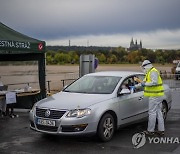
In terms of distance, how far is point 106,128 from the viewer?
6.95 m

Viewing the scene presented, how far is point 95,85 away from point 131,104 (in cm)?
96

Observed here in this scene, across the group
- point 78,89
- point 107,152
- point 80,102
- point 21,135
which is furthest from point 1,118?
point 107,152

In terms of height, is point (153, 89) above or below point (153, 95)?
above

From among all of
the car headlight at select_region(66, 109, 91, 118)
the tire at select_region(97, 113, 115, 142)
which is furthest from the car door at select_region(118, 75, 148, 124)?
the car headlight at select_region(66, 109, 91, 118)

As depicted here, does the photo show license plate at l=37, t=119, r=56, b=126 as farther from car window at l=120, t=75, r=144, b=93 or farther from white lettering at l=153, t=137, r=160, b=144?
white lettering at l=153, t=137, r=160, b=144

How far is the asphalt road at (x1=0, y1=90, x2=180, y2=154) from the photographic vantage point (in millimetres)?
6375

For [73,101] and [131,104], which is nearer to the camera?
[73,101]

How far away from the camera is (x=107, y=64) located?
50156mm

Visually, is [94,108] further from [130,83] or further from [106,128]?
[130,83]

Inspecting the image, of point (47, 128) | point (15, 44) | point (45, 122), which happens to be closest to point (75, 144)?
point (47, 128)

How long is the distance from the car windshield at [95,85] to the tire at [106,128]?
723 mm

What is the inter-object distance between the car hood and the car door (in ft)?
1.51

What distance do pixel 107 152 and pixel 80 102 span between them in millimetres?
1203

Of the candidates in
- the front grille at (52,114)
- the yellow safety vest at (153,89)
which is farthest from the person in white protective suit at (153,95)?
the front grille at (52,114)
